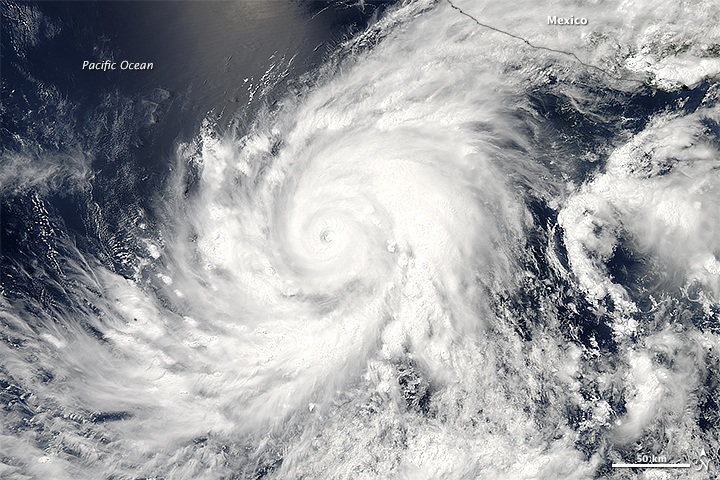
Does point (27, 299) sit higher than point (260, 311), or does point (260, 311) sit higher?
point (27, 299)

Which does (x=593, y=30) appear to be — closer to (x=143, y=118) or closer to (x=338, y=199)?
(x=338, y=199)

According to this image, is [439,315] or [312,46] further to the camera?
[312,46]

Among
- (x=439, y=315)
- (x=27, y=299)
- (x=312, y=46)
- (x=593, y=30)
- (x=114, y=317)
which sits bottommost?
(x=439, y=315)

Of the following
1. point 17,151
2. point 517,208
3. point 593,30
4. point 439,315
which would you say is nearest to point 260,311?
point 439,315

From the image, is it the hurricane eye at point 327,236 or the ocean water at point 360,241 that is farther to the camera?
the hurricane eye at point 327,236

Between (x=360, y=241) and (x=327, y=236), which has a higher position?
(x=327, y=236)

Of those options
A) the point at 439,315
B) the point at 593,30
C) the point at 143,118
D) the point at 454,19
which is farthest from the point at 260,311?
the point at 593,30

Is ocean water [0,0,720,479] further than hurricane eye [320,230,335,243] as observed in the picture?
No

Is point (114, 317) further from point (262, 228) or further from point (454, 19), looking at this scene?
point (454, 19)
